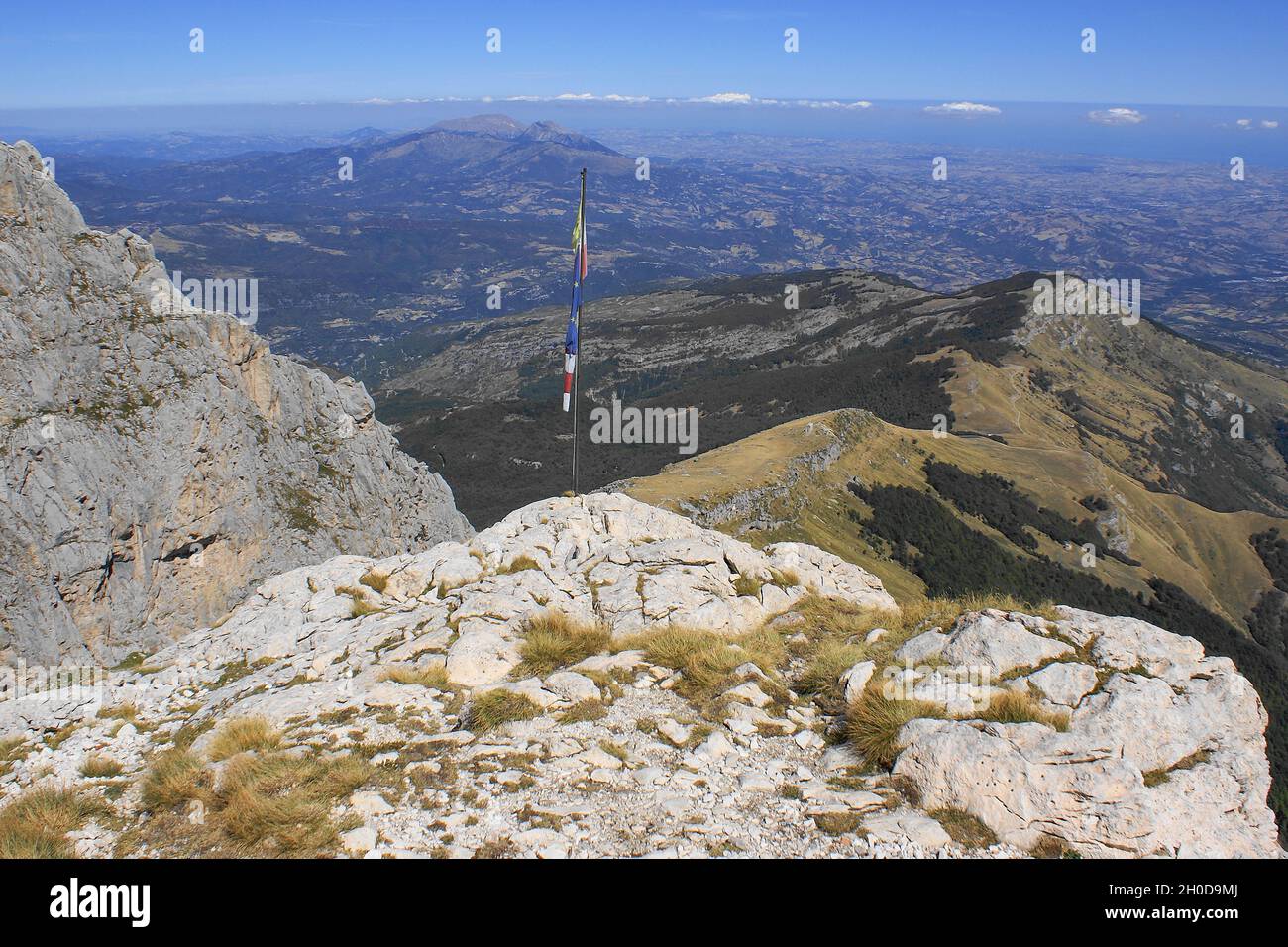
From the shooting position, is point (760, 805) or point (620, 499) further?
point (620, 499)

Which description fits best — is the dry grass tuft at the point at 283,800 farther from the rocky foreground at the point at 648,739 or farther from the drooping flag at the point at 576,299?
the drooping flag at the point at 576,299

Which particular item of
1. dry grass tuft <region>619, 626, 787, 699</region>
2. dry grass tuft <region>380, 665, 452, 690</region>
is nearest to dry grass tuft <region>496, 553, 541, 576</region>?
dry grass tuft <region>619, 626, 787, 699</region>

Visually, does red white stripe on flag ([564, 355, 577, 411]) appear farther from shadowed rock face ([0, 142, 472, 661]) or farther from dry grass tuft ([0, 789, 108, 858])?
shadowed rock face ([0, 142, 472, 661])

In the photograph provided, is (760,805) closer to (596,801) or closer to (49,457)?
(596,801)

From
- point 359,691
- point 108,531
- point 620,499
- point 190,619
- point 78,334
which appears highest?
point 78,334

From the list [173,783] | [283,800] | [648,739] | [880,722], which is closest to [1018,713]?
[880,722]
